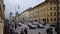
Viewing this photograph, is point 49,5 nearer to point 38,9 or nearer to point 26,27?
point 38,9

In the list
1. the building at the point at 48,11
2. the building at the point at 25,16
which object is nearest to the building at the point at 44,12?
the building at the point at 48,11

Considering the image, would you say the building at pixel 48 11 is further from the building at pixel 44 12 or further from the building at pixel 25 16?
the building at pixel 25 16

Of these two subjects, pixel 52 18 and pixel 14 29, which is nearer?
pixel 52 18

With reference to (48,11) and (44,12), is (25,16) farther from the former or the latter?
(48,11)

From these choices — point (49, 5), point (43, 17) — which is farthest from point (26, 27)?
point (49, 5)

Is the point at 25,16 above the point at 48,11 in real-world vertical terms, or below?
below

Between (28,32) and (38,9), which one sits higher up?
(38,9)

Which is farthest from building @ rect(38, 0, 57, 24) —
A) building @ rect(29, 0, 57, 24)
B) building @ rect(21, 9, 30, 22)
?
building @ rect(21, 9, 30, 22)

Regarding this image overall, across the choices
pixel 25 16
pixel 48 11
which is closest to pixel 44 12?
pixel 48 11

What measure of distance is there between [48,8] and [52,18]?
39 cm

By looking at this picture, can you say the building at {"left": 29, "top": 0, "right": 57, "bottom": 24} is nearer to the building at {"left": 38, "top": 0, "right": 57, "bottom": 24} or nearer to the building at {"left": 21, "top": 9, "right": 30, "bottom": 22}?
the building at {"left": 38, "top": 0, "right": 57, "bottom": 24}

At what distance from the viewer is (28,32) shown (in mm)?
4535

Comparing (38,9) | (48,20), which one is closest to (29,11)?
(38,9)

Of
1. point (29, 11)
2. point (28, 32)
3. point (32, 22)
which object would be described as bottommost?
point (28, 32)
